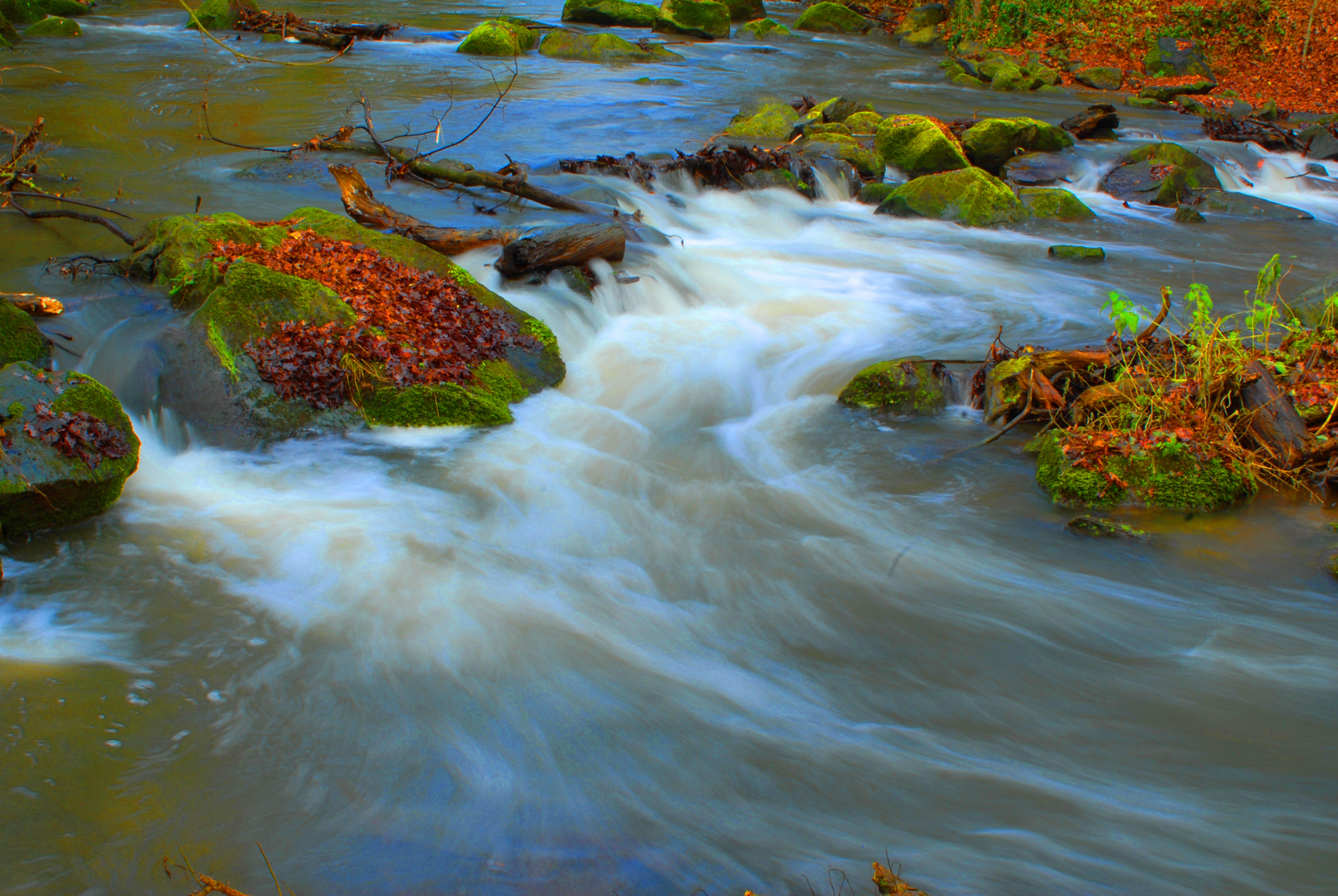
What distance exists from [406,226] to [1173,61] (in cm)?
2329

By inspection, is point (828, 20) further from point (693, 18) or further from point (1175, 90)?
point (1175, 90)

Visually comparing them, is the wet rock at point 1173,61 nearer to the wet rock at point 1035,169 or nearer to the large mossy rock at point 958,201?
the wet rock at point 1035,169

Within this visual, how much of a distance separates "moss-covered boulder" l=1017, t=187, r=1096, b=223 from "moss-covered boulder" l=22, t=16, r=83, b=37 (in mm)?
20484

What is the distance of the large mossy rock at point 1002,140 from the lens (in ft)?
45.9

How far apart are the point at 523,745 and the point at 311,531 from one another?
7.27ft

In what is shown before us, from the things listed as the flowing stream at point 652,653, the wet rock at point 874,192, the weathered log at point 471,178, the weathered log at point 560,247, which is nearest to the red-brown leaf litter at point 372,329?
the flowing stream at point 652,653

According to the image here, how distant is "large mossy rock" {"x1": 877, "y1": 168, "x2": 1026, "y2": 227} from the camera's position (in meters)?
11.7

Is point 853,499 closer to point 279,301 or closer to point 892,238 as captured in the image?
point 279,301

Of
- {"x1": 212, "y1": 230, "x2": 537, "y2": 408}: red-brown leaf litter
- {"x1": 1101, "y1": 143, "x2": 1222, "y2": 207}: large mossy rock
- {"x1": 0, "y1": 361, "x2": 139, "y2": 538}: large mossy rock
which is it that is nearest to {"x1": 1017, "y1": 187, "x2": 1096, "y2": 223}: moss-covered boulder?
{"x1": 1101, "y1": 143, "x2": 1222, "y2": 207}: large mossy rock

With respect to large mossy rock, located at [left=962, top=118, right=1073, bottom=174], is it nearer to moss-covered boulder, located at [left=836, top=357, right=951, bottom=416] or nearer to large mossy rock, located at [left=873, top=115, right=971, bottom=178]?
large mossy rock, located at [left=873, top=115, right=971, bottom=178]

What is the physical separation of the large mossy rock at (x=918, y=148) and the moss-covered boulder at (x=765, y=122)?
191 centimetres

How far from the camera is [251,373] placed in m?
5.88

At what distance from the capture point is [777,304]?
8.98m

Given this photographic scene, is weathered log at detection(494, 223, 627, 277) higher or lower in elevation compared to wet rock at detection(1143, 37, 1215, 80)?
lower
